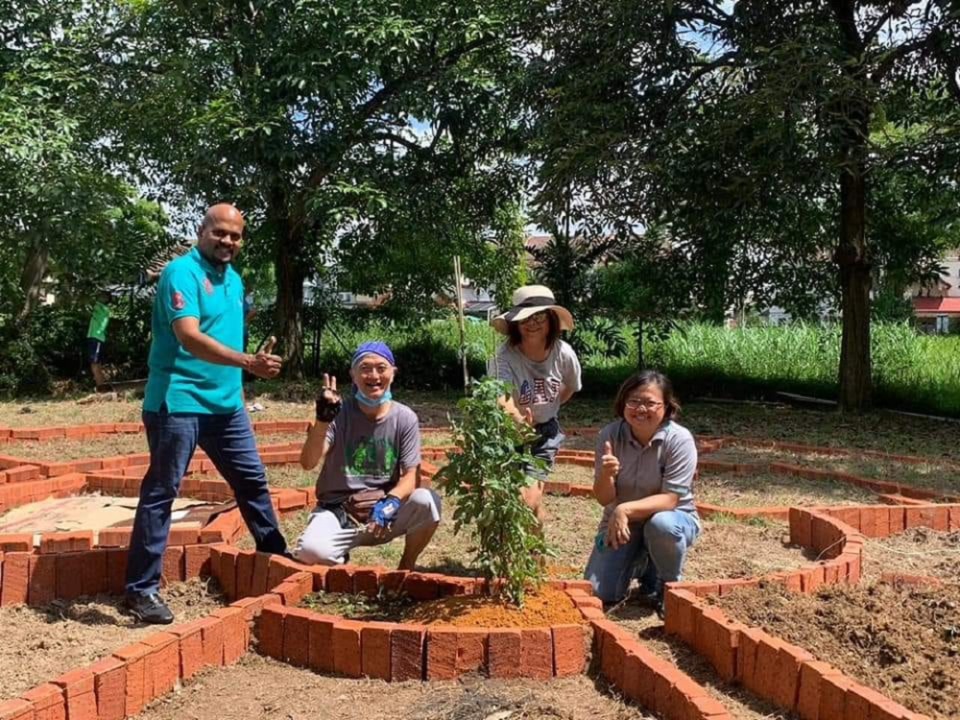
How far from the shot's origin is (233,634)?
3.29 metres

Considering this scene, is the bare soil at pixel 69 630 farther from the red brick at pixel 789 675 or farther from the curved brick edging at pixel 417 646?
the red brick at pixel 789 675

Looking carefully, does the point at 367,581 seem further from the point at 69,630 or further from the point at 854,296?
the point at 854,296

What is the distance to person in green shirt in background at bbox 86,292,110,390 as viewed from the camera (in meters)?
13.0

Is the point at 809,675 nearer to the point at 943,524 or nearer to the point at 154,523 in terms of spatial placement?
the point at 154,523

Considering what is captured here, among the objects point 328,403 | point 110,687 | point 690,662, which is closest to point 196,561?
point 328,403

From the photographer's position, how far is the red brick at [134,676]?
2.84 m

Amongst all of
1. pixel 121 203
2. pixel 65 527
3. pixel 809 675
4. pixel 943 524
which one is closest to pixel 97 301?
pixel 121 203

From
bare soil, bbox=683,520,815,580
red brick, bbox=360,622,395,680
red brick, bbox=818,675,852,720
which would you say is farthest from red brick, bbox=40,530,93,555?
red brick, bbox=818,675,852,720

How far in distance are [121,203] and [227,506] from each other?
25.2 ft

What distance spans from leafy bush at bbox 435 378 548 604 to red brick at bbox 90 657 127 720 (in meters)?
1.15

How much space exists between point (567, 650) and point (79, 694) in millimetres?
1416

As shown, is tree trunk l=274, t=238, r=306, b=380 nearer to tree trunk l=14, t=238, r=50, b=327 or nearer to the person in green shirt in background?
the person in green shirt in background

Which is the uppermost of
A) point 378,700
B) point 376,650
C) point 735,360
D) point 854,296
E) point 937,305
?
point 937,305

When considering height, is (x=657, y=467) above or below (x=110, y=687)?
above
